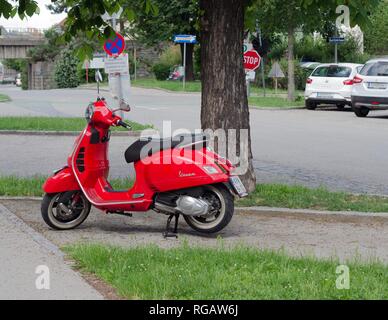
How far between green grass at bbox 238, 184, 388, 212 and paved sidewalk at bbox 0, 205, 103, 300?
8.86ft

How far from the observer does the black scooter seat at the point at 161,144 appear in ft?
27.0

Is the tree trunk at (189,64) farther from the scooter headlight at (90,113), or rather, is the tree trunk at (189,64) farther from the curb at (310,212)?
the scooter headlight at (90,113)

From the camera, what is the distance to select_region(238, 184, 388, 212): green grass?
9550 millimetres

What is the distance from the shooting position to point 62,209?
28.2ft

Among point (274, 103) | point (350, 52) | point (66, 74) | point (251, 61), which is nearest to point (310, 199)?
point (251, 61)

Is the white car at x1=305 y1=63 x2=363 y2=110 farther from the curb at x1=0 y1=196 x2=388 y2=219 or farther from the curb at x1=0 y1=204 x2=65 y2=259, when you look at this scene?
the curb at x1=0 y1=204 x2=65 y2=259

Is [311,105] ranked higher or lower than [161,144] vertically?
lower

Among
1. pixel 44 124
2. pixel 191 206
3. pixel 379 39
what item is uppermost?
pixel 379 39

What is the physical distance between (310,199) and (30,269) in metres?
4.18

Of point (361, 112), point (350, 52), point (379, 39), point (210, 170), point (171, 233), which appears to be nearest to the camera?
point (210, 170)

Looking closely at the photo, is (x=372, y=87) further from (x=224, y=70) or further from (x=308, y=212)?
(x=308, y=212)

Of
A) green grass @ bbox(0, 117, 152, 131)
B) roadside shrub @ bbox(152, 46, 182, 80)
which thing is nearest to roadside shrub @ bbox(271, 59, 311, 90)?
roadside shrub @ bbox(152, 46, 182, 80)

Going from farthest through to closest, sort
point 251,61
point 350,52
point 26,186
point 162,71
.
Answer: point 162,71
point 350,52
point 251,61
point 26,186
